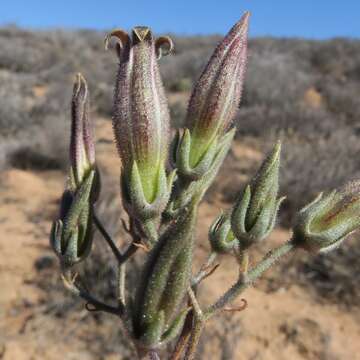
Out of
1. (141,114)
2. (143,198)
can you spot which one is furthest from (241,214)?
(141,114)

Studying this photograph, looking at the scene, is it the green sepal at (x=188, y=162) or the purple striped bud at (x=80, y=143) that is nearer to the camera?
the green sepal at (x=188, y=162)

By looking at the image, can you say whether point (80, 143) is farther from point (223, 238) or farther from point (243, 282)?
point (243, 282)

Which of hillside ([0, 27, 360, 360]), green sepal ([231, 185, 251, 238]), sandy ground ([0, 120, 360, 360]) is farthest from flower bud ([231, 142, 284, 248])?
sandy ground ([0, 120, 360, 360])

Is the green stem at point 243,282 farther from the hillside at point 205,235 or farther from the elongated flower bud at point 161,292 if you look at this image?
the hillside at point 205,235

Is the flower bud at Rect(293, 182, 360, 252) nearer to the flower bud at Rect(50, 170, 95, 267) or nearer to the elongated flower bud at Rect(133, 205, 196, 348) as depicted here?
the elongated flower bud at Rect(133, 205, 196, 348)

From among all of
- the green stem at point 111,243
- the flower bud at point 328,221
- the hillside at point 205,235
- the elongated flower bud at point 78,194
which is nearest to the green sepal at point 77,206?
the elongated flower bud at point 78,194

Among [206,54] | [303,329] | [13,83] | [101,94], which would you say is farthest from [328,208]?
[206,54]
